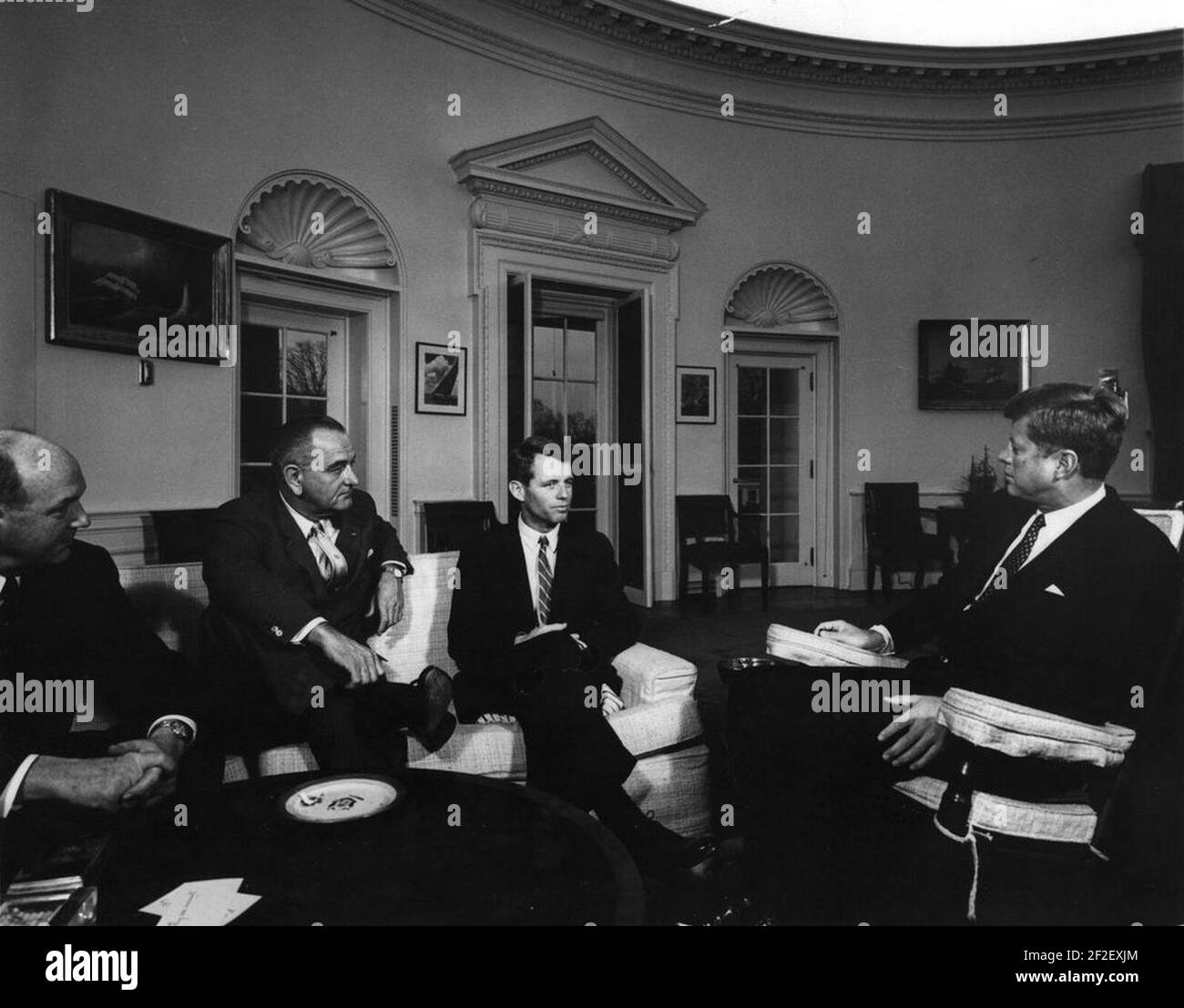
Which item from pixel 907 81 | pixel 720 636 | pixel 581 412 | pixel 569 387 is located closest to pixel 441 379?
pixel 569 387

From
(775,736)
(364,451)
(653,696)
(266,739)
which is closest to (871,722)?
(775,736)

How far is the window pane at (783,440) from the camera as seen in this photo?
7234 mm

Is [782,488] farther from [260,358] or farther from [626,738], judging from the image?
[626,738]

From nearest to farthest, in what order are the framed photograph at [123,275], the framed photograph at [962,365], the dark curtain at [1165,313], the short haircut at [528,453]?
the short haircut at [528,453], the framed photograph at [123,275], the dark curtain at [1165,313], the framed photograph at [962,365]

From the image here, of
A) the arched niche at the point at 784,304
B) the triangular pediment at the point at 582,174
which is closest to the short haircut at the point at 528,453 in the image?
the triangular pediment at the point at 582,174

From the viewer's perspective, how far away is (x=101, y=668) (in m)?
1.87

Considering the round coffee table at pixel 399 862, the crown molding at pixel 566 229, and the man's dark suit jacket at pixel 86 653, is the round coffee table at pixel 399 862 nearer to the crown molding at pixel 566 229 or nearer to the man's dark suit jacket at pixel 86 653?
the man's dark suit jacket at pixel 86 653

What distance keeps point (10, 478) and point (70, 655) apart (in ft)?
1.51

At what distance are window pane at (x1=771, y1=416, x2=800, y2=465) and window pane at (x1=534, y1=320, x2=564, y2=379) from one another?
209 centimetres

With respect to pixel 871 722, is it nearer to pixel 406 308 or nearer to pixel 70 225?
pixel 70 225

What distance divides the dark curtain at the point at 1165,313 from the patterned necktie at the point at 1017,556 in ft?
19.1

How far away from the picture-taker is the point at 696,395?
6.52 meters

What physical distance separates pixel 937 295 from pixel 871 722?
624 cm

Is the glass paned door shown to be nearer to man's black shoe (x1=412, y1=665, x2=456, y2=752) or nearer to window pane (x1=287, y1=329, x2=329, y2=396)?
window pane (x1=287, y1=329, x2=329, y2=396)
